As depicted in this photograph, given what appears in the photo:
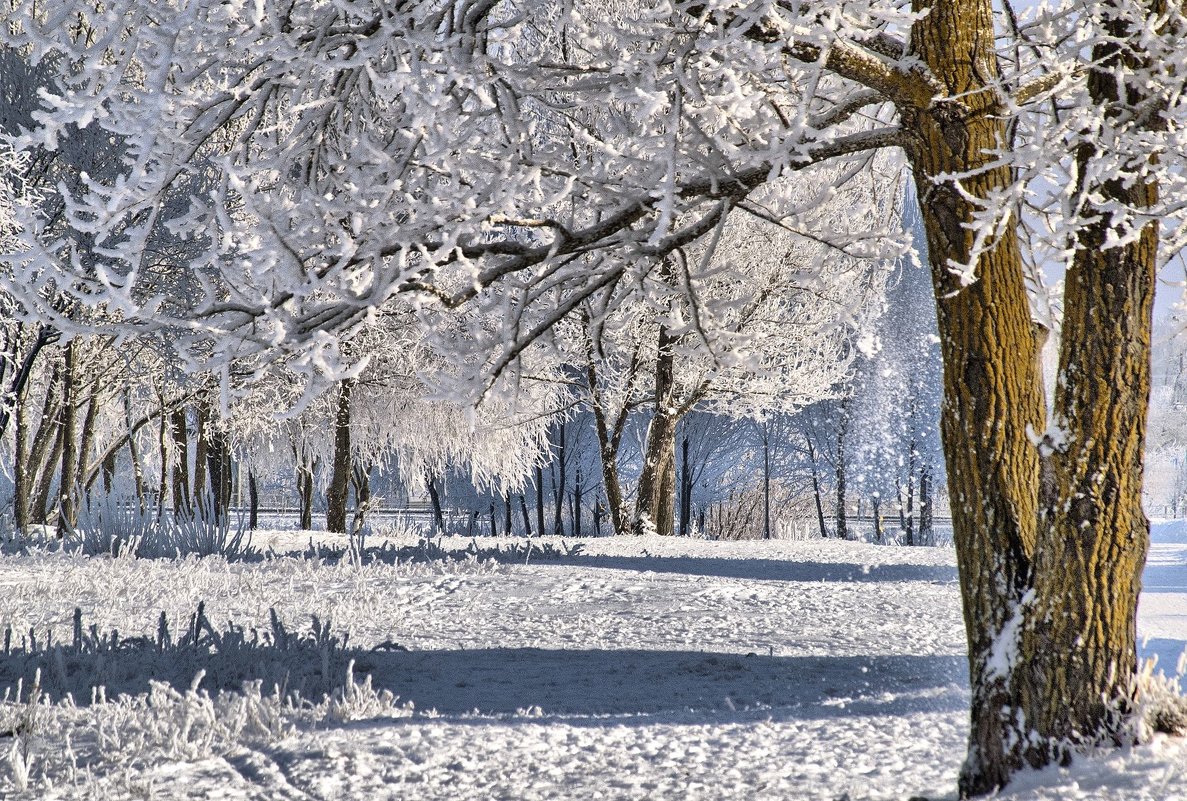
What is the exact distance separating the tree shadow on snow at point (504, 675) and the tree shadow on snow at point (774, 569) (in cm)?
331

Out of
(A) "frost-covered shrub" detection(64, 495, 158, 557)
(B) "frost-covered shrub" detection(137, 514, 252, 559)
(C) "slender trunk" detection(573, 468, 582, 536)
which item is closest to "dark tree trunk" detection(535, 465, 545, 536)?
(C) "slender trunk" detection(573, 468, 582, 536)

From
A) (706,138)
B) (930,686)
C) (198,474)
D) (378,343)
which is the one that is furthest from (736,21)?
(198,474)

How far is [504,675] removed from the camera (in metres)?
Answer: 5.58

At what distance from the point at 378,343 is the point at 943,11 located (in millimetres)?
14102

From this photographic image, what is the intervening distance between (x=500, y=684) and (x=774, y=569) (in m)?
5.24

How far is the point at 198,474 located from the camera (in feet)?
69.2

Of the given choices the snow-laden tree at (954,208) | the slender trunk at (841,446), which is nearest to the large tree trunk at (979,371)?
the snow-laden tree at (954,208)

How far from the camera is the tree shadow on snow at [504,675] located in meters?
4.97

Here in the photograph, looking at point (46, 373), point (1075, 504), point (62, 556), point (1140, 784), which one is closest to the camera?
point (1140, 784)

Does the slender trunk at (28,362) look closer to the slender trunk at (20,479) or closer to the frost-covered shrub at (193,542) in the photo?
the slender trunk at (20,479)

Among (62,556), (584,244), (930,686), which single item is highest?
(584,244)

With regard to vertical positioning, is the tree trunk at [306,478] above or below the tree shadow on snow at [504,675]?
above

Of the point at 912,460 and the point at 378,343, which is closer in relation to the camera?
the point at 378,343

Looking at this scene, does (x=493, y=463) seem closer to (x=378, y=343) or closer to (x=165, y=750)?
(x=378, y=343)
